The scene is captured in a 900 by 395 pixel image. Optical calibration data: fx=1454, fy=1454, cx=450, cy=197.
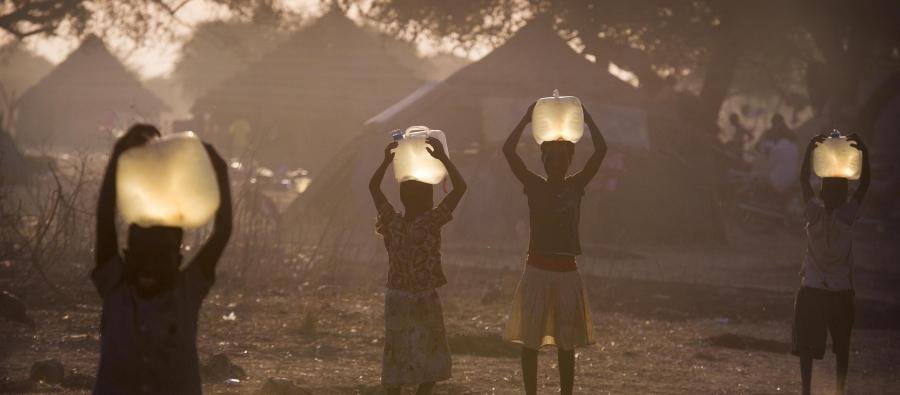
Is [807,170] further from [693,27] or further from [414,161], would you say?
[693,27]

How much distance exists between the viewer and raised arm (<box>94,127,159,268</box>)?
409cm

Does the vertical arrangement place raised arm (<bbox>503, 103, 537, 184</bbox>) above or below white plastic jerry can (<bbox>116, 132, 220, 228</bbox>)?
above

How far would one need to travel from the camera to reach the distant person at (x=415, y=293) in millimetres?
6359

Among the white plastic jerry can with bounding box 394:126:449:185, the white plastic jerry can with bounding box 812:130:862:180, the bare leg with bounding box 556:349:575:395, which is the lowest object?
the bare leg with bounding box 556:349:575:395

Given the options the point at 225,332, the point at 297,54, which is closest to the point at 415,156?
the point at 225,332

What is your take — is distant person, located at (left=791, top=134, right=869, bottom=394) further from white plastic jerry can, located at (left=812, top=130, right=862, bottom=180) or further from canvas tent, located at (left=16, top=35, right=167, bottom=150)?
canvas tent, located at (left=16, top=35, right=167, bottom=150)

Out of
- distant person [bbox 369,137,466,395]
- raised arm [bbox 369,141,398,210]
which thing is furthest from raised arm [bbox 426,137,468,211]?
raised arm [bbox 369,141,398,210]

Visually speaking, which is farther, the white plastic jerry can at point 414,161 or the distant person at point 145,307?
the white plastic jerry can at point 414,161

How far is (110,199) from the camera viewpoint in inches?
166

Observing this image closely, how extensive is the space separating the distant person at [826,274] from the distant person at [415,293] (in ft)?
7.40

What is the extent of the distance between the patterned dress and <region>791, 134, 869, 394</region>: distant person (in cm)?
227

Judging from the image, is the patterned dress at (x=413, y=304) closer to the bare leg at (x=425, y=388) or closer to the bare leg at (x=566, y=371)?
the bare leg at (x=425, y=388)

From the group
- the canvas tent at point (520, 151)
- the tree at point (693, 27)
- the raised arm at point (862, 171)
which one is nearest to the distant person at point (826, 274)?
the raised arm at point (862, 171)

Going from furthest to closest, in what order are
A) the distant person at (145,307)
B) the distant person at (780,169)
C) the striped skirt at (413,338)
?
the distant person at (780,169)
the striped skirt at (413,338)
the distant person at (145,307)
